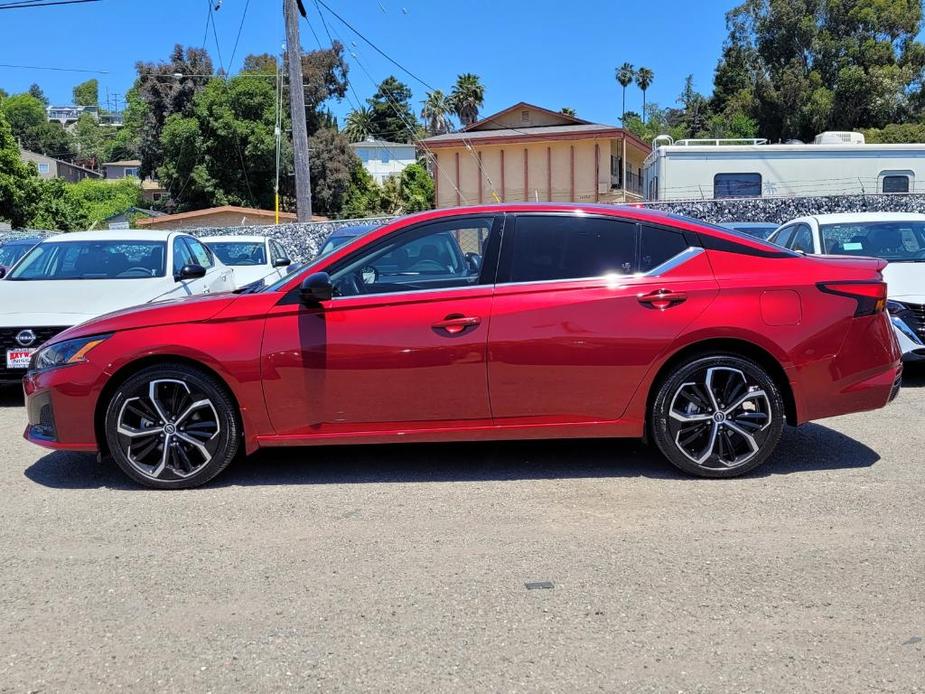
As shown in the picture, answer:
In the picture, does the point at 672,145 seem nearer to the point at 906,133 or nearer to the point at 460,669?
the point at 460,669

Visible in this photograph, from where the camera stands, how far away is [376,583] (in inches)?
150

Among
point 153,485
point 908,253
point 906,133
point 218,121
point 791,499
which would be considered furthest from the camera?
point 218,121

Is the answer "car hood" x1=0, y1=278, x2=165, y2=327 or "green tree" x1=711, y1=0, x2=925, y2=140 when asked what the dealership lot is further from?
Result: "green tree" x1=711, y1=0, x2=925, y2=140

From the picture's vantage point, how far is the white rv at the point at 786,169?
716 inches

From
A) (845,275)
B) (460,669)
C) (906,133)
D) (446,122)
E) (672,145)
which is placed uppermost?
(446,122)

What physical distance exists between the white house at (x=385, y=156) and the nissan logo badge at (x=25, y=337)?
65264mm

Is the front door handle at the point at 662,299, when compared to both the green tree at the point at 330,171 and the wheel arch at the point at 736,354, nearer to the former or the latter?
the wheel arch at the point at 736,354

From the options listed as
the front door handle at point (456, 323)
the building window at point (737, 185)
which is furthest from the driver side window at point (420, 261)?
the building window at point (737, 185)

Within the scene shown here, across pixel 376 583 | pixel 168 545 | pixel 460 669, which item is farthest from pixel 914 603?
pixel 168 545

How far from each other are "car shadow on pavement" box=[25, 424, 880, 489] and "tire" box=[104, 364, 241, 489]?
10.2 inches

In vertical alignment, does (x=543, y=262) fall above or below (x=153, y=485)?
above

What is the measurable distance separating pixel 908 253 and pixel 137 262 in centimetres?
800

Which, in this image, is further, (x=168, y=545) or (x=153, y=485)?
(x=153, y=485)

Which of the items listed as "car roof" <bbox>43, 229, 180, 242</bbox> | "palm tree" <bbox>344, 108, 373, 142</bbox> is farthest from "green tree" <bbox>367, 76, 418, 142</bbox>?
"car roof" <bbox>43, 229, 180, 242</bbox>
